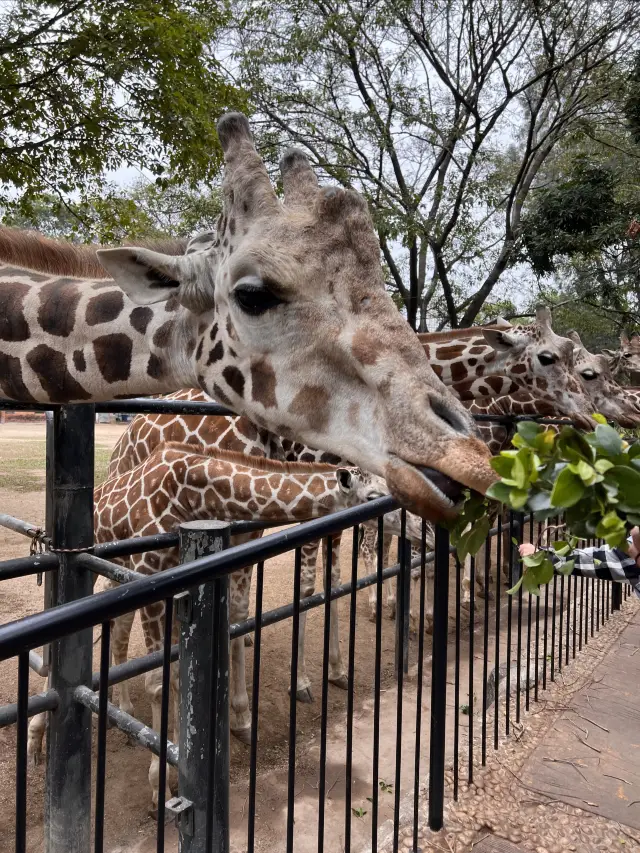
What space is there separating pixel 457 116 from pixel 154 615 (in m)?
13.1

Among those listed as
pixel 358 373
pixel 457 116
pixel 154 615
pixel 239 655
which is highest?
pixel 457 116

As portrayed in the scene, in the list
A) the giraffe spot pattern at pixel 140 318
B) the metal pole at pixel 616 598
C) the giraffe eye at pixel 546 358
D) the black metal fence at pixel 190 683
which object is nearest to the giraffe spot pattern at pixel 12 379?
the black metal fence at pixel 190 683

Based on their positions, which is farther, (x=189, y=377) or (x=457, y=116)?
(x=457, y=116)

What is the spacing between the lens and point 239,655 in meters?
4.20

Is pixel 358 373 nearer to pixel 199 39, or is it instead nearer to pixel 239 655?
pixel 239 655

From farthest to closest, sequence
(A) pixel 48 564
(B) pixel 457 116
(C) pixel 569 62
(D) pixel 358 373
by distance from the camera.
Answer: (B) pixel 457 116 < (C) pixel 569 62 < (A) pixel 48 564 < (D) pixel 358 373

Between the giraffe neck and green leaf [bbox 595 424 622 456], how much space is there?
1.36 m

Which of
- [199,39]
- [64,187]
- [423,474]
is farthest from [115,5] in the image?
[423,474]

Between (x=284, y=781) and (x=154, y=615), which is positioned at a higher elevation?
(x=154, y=615)

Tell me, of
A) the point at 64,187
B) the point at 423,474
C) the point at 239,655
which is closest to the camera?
the point at 423,474

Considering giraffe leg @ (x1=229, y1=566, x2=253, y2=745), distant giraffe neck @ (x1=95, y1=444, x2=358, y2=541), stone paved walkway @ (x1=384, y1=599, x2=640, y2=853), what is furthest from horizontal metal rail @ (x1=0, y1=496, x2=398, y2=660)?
giraffe leg @ (x1=229, y1=566, x2=253, y2=745)

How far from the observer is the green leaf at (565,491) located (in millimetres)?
1206

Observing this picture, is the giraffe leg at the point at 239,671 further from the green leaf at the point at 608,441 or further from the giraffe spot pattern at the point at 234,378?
the green leaf at the point at 608,441

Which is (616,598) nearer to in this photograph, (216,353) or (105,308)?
(216,353)
